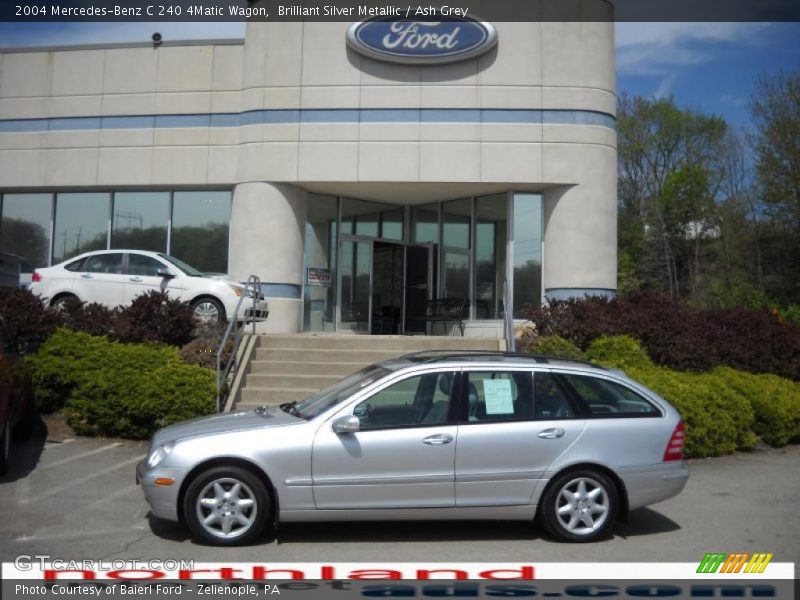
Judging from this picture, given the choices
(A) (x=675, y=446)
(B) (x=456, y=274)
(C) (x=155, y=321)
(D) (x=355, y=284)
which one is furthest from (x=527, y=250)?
(A) (x=675, y=446)

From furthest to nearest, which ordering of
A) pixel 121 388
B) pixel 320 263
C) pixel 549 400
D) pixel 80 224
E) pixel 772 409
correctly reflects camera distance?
pixel 80 224
pixel 320 263
pixel 772 409
pixel 121 388
pixel 549 400

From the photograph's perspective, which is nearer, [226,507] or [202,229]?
[226,507]

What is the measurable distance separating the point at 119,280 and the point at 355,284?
5845 millimetres

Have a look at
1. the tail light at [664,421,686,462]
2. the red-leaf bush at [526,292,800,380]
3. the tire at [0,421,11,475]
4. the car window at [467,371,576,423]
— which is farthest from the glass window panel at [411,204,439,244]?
the tail light at [664,421,686,462]

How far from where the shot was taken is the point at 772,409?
37.2 feet

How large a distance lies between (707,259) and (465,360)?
29.9 metres

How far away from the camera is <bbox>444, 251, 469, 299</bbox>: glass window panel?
60.8 ft

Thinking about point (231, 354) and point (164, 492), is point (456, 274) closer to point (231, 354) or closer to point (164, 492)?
point (231, 354)

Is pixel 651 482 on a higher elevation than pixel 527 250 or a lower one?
lower

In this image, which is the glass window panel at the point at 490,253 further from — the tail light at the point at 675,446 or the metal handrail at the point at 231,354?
the tail light at the point at 675,446

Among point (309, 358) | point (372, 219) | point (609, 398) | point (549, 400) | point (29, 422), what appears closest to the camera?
point (549, 400)

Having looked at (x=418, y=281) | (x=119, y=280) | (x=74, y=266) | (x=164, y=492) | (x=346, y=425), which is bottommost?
(x=164, y=492)

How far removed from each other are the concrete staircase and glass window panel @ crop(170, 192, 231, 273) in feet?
16.3

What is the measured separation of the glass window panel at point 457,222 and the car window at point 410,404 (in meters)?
12.1
